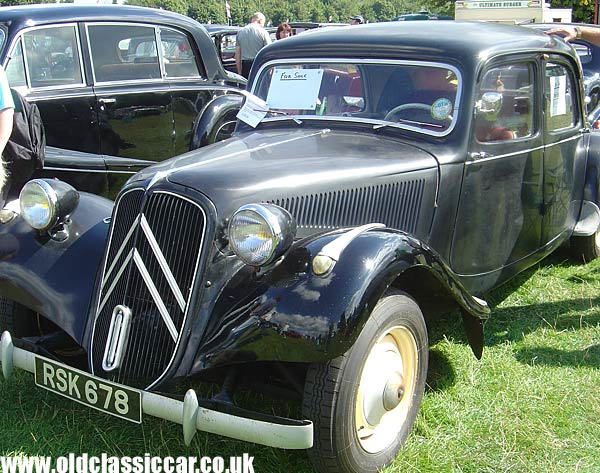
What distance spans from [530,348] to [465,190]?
1.03 m

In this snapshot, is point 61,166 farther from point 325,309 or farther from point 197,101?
point 325,309

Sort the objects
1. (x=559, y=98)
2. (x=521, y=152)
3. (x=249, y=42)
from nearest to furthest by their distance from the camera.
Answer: (x=521, y=152), (x=559, y=98), (x=249, y=42)

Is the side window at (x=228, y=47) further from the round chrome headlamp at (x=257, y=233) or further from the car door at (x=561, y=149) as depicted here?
the round chrome headlamp at (x=257, y=233)

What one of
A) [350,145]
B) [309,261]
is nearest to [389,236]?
[309,261]

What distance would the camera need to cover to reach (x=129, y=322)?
274cm

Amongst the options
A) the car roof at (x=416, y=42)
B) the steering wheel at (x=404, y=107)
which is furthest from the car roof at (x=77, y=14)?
the steering wheel at (x=404, y=107)

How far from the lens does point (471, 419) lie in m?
3.14

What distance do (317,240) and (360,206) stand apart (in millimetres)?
494

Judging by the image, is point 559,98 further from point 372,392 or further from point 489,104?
point 372,392

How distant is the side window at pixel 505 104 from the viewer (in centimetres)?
354

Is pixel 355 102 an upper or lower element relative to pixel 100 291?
upper

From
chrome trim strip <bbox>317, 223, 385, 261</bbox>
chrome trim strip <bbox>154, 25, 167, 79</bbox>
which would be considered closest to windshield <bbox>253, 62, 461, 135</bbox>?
chrome trim strip <bbox>317, 223, 385, 261</bbox>

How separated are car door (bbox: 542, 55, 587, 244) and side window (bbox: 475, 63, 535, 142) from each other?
0.20 m

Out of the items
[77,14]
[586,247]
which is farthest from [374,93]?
[77,14]
